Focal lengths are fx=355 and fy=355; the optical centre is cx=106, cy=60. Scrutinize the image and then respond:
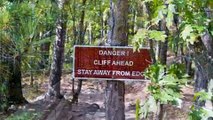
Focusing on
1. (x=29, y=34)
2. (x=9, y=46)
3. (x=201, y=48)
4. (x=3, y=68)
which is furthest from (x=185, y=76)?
(x=3, y=68)

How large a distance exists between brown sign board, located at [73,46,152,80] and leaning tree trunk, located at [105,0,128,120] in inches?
5.4

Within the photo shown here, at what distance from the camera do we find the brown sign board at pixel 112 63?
3.48 metres

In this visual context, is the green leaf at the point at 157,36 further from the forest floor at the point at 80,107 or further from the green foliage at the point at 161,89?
the forest floor at the point at 80,107

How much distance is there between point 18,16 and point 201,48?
297 centimetres

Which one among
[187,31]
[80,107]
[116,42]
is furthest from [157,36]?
[80,107]

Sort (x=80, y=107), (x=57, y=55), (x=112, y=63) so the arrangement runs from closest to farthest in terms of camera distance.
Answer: (x=112, y=63), (x=57, y=55), (x=80, y=107)

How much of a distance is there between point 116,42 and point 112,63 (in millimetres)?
243

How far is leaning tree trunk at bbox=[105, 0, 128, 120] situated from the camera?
3.62 meters

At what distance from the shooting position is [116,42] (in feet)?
11.8

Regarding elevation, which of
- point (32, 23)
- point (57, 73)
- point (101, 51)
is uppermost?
point (32, 23)

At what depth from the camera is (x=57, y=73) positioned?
8.98 m

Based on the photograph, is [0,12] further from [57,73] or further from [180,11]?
[57,73]

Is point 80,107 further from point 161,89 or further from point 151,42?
point 161,89

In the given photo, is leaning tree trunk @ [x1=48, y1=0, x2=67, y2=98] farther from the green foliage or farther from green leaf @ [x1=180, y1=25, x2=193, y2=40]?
green leaf @ [x1=180, y1=25, x2=193, y2=40]
